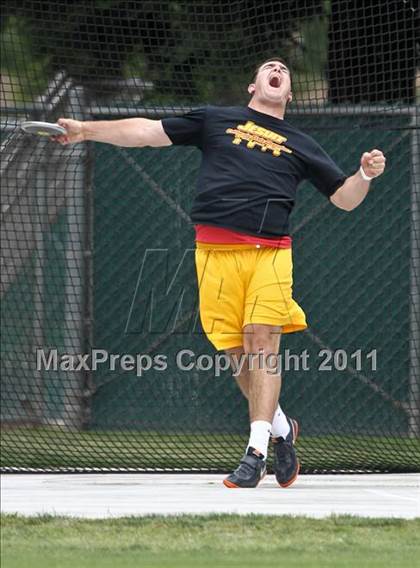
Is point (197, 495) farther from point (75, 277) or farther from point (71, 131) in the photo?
point (75, 277)

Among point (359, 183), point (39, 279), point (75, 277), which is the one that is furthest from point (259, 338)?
point (39, 279)

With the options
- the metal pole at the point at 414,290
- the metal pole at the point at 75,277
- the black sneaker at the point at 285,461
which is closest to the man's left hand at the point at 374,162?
the black sneaker at the point at 285,461

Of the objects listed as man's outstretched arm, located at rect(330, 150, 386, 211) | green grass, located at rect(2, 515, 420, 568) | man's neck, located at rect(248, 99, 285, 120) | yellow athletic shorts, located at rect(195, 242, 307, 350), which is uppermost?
man's neck, located at rect(248, 99, 285, 120)

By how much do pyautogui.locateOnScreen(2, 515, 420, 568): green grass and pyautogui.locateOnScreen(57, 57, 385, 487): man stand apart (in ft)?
1.37

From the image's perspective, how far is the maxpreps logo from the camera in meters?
6.14

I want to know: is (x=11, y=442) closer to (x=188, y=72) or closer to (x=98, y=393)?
(x=98, y=393)

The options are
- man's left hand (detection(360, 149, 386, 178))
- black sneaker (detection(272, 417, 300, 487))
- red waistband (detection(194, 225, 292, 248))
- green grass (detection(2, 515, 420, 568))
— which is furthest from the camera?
black sneaker (detection(272, 417, 300, 487))

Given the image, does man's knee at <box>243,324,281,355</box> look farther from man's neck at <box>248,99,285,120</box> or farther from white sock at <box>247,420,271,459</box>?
man's neck at <box>248,99,285,120</box>

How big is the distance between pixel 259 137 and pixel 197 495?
72.6 inches

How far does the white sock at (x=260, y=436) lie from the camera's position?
5969 mm

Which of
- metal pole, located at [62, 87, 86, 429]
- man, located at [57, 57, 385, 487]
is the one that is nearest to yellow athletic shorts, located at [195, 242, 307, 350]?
man, located at [57, 57, 385, 487]

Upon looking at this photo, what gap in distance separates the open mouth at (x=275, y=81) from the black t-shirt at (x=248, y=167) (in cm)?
14

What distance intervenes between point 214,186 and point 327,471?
2400mm

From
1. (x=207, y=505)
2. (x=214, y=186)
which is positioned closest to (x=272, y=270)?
(x=214, y=186)
